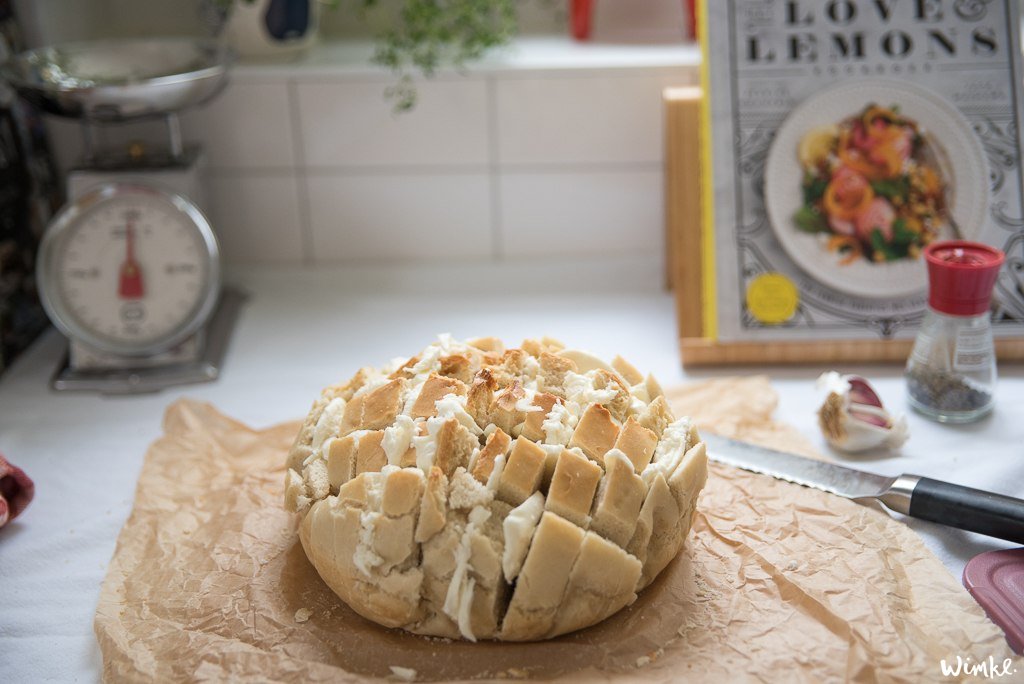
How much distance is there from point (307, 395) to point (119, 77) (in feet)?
1.99

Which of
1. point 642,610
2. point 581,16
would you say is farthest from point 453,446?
point 581,16

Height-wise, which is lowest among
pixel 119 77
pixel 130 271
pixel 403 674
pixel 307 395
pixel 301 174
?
pixel 403 674

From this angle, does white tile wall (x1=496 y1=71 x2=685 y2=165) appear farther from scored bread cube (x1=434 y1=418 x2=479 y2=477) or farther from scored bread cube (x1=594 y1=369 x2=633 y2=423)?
scored bread cube (x1=434 y1=418 x2=479 y2=477)

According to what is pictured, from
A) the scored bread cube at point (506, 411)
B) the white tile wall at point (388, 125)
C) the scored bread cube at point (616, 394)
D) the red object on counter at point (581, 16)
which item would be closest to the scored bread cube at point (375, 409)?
the scored bread cube at point (506, 411)

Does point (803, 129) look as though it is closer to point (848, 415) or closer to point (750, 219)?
point (750, 219)

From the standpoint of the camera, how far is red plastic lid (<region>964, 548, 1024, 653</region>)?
1.03m

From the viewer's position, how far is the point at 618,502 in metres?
1.03

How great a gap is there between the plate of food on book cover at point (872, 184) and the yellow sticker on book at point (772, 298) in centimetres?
4

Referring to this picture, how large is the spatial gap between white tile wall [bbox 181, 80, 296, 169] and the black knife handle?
3.99 feet

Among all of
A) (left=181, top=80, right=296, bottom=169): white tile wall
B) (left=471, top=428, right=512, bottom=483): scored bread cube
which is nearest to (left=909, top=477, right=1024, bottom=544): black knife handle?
(left=471, top=428, right=512, bottom=483): scored bread cube

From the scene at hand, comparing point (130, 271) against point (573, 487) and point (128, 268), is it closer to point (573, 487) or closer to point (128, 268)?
point (128, 268)

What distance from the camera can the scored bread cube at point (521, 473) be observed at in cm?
103

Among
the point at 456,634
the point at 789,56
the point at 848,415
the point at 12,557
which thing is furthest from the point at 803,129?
the point at 12,557

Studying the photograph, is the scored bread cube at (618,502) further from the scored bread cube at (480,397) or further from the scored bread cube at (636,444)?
the scored bread cube at (480,397)
